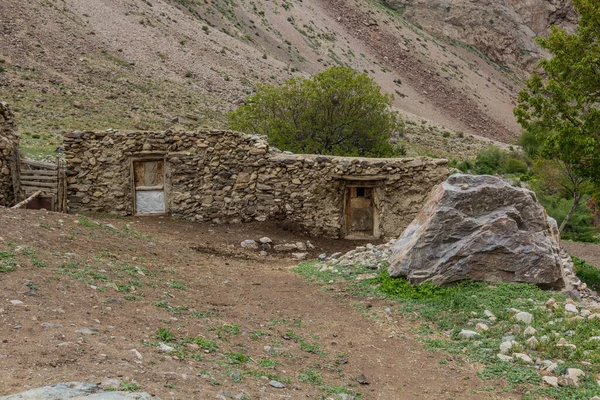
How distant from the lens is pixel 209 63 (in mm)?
40844

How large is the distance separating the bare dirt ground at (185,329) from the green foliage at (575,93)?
7.49 meters

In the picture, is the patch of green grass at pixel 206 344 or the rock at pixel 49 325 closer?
the rock at pixel 49 325

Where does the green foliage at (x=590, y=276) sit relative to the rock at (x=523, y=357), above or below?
below

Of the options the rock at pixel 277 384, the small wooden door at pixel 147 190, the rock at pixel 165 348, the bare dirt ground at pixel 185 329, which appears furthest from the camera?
the small wooden door at pixel 147 190

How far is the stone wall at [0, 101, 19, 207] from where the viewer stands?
512 inches

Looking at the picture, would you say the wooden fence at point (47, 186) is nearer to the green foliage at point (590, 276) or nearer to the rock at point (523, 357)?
the rock at point (523, 357)

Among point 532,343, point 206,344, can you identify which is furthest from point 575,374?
point 206,344

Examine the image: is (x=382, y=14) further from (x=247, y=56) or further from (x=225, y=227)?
(x=225, y=227)

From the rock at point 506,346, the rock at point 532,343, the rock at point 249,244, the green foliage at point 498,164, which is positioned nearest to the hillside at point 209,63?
the green foliage at point 498,164

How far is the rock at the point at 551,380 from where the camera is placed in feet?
17.5

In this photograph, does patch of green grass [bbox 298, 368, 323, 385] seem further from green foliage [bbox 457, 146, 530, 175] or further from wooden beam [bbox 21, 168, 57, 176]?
green foliage [bbox 457, 146, 530, 175]

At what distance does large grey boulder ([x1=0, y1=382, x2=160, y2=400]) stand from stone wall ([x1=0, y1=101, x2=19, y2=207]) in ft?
34.7

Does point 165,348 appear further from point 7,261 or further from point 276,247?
point 276,247

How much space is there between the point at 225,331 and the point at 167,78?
32.0 metres
